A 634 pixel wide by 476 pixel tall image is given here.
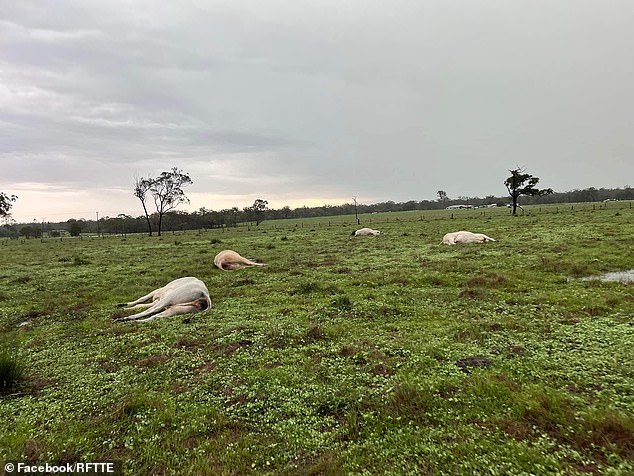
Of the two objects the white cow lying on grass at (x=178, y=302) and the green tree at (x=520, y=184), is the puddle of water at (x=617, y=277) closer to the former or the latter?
the white cow lying on grass at (x=178, y=302)

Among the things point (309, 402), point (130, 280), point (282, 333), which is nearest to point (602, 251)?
point (282, 333)

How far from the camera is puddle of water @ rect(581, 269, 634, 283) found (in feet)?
36.2

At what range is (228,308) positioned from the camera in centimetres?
1017

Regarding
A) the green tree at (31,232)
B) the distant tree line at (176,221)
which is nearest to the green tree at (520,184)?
the distant tree line at (176,221)

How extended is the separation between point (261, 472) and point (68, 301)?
11.5 meters

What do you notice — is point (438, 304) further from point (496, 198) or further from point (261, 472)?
point (496, 198)

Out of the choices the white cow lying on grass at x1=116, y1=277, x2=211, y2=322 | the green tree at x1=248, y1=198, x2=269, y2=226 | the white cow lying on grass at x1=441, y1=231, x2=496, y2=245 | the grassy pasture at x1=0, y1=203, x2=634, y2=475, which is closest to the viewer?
the grassy pasture at x1=0, y1=203, x2=634, y2=475

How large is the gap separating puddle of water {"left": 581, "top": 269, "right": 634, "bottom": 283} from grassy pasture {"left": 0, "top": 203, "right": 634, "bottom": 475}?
1.01 metres

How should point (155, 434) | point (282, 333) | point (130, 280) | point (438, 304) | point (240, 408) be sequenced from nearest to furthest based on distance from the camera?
1. point (155, 434)
2. point (240, 408)
3. point (282, 333)
4. point (438, 304)
5. point (130, 280)

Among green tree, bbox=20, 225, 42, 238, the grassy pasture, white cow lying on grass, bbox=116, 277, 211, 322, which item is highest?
green tree, bbox=20, 225, 42, 238

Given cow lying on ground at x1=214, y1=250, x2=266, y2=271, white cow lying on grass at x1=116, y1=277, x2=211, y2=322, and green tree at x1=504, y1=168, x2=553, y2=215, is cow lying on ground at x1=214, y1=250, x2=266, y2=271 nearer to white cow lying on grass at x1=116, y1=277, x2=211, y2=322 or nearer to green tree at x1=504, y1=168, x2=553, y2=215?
white cow lying on grass at x1=116, y1=277, x2=211, y2=322

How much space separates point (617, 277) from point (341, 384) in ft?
36.1

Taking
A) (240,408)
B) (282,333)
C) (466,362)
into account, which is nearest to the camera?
(240,408)

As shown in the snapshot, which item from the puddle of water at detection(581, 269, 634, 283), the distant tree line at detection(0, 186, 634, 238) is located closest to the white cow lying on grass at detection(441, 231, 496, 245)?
the puddle of water at detection(581, 269, 634, 283)
